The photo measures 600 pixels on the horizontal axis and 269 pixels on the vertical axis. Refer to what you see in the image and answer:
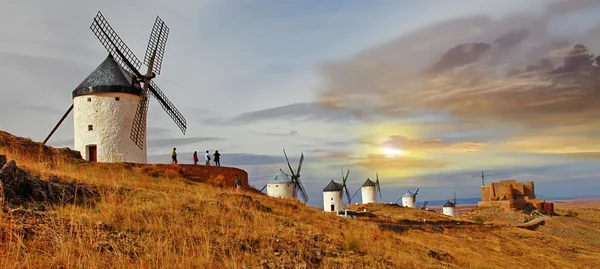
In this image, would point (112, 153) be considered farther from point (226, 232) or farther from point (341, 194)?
point (341, 194)

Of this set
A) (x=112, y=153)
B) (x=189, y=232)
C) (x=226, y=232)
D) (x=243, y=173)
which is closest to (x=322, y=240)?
(x=226, y=232)

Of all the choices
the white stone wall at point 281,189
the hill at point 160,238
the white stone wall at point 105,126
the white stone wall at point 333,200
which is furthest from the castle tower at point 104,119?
the white stone wall at point 333,200

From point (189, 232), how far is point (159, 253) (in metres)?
1.51

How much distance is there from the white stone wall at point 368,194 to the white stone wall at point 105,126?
38.6m

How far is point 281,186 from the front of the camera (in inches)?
1827

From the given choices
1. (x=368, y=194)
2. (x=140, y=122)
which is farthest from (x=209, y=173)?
(x=368, y=194)

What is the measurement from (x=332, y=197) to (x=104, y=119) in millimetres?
31063

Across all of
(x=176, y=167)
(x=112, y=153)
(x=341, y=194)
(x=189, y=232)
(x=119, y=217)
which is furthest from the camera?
(x=341, y=194)

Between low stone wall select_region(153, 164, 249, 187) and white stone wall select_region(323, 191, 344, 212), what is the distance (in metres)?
28.6

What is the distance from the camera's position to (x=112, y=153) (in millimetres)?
22406

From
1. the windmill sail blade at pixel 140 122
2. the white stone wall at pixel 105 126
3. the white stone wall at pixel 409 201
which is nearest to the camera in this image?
the white stone wall at pixel 105 126

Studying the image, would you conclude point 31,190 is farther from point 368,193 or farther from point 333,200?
point 368,193

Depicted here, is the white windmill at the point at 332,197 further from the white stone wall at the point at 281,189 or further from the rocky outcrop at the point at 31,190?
the rocky outcrop at the point at 31,190

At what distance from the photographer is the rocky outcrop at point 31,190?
8.90 m
